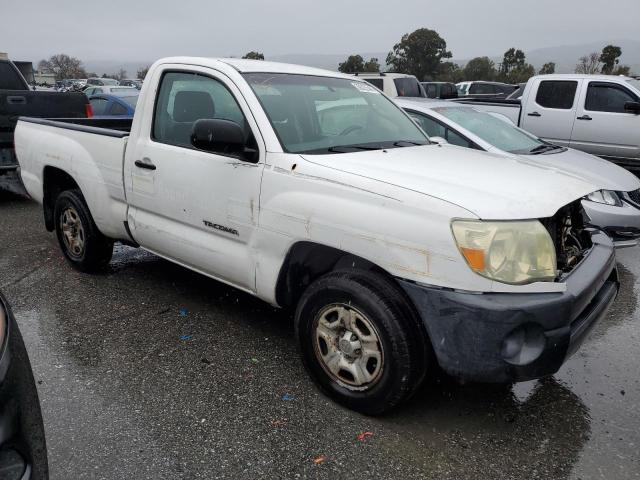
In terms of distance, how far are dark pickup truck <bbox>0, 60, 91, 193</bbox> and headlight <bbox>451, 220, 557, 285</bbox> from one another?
6424 millimetres

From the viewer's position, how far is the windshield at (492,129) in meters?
6.43

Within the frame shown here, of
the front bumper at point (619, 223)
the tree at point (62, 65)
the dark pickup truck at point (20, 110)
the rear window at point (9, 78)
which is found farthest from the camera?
the tree at point (62, 65)

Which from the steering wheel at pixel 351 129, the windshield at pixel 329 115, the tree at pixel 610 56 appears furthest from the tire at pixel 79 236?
the tree at pixel 610 56

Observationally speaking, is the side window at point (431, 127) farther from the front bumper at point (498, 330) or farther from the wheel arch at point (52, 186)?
the front bumper at point (498, 330)

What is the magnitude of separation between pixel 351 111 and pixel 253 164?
39.3 inches

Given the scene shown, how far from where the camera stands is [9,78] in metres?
8.77

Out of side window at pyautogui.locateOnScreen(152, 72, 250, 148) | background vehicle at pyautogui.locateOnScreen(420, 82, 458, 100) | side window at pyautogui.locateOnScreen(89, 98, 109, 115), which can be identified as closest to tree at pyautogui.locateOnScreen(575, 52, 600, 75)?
background vehicle at pyautogui.locateOnScreen(420, 82, 458, 100)

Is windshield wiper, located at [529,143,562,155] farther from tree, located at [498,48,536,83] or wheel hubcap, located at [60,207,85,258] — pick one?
tree, located at [498,48,536,83]

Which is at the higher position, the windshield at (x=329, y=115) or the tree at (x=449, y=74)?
the windshield at (x=329, y=115)

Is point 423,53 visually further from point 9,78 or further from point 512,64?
point 9,78

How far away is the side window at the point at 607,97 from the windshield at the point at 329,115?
6.93m

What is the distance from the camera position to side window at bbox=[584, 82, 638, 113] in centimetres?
936

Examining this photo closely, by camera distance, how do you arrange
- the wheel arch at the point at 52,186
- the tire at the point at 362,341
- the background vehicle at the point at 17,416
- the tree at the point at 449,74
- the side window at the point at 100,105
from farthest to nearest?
the tree at the point at 449,74 → the side window at the point at 100,105 → the wheel arch at the point at 52,186 → the tire at the point at 362,341 → the background vehicle at the point at 17,416

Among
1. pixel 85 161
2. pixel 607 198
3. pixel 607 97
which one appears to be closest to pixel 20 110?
pixel 85 161
